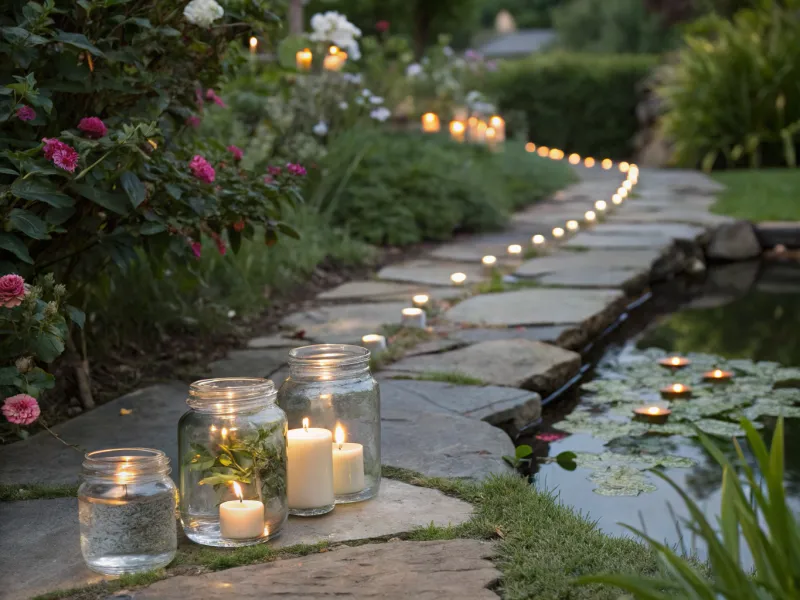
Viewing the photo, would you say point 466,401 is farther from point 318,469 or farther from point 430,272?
point 430,272

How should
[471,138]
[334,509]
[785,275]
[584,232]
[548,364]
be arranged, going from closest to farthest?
[334,509] → [548,364] → [785,275] → [584,232] → [471,138]

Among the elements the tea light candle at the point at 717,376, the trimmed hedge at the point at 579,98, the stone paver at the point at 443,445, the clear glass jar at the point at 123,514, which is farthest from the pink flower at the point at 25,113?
the trimmed hedge at the point at 579,98

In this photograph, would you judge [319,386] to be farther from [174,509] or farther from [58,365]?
[58,365]

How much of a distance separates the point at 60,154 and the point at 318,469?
3.11ft

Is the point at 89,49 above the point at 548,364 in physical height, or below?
above

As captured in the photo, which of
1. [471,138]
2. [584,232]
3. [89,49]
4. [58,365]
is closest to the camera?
[89,49]

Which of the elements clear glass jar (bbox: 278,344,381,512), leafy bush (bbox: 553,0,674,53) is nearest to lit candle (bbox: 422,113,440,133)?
clear glass jar (bbox: 278,344,381,512)

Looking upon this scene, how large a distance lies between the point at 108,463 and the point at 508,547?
2.53ft

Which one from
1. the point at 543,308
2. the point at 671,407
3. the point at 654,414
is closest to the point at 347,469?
the point at 654,414

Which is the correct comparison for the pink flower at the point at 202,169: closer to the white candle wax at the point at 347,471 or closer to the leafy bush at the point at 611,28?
the white candle wax at the point at 347,471

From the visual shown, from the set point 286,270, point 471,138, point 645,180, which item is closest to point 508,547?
point 286,270

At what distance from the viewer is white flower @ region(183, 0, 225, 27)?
8.95 feet

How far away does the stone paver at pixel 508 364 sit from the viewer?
3389mm

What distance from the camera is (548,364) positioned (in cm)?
351
